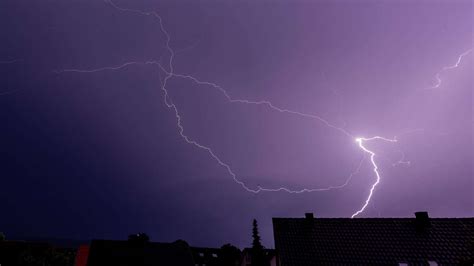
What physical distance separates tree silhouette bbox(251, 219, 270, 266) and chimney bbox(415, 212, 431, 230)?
918cm

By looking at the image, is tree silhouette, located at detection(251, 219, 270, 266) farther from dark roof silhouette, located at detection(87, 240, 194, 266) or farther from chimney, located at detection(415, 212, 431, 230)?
chimney, located at detection(415, 212, 431, 230)

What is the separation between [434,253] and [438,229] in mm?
2145

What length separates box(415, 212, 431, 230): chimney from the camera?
63.3ft

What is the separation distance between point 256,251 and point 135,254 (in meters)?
8.89

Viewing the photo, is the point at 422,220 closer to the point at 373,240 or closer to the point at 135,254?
the point at 373,240

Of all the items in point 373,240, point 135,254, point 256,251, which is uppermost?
point 135,254

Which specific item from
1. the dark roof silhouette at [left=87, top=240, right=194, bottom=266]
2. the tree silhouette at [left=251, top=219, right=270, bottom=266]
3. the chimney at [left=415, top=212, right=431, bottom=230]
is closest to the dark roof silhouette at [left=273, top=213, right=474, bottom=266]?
the chimney at [left=415, top=212, right=431, bottom=230]

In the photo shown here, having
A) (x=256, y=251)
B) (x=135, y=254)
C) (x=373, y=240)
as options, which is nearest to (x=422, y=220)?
(x=373, y=240)

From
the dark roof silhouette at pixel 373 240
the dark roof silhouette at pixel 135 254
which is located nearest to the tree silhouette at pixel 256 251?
the dark roof silhouette at pixel 373 240

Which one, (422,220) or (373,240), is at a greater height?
(422,220)

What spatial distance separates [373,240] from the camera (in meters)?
18.7

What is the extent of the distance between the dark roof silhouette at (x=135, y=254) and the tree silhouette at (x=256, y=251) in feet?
20.9

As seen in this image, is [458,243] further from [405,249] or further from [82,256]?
[82,256]

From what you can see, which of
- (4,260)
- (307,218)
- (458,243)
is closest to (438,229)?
(458,243)
